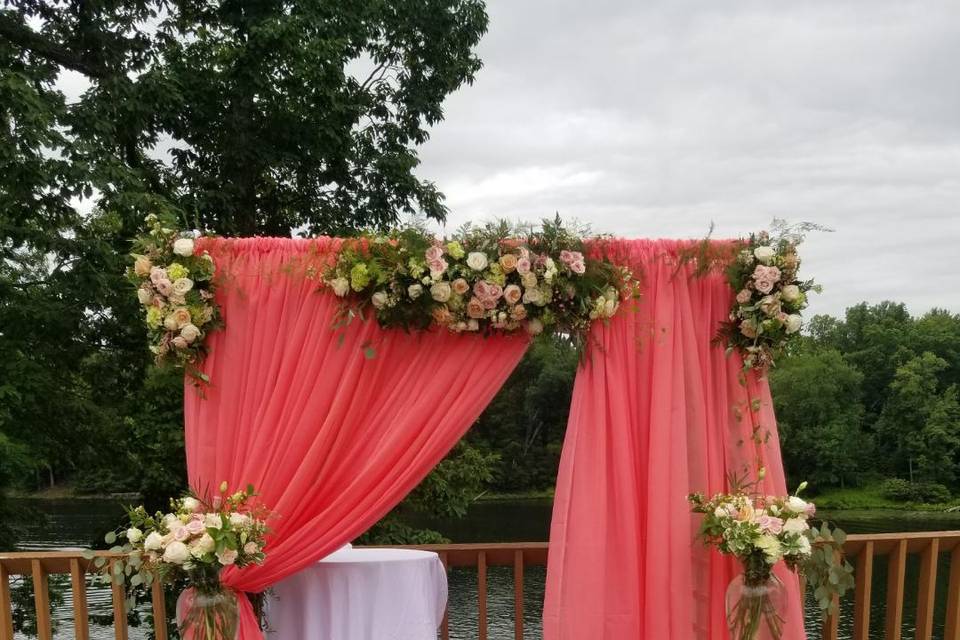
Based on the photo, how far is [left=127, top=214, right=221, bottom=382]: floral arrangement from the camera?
284cm

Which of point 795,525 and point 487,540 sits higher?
point 795,525

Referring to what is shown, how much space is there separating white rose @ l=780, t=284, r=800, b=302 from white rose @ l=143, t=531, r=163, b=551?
214 cm

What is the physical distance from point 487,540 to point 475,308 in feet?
43.6

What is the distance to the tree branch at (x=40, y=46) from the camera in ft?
24.2

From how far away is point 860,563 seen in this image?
3.41m

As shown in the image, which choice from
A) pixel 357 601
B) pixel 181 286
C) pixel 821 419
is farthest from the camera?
pixel 821 419

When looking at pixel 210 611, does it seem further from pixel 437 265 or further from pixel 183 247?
pixel 437 265

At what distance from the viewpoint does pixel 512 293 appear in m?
2.79

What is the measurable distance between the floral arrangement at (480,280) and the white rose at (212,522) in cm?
76

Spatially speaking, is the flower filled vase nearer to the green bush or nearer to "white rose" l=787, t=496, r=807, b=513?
"white rose" l=787, t=496, r=807, b=513

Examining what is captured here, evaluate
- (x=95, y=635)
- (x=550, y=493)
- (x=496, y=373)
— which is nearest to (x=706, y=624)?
(x=496, y=373)

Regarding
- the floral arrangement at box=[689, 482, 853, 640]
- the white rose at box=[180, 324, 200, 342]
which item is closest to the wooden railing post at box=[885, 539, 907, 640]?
the floral arrangement at box=[689, 482, 853, 640]

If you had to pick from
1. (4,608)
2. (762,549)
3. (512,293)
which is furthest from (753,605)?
(4,608)

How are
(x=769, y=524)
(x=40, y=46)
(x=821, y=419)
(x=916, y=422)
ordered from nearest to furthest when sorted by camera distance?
1. (x=769, y=524)
2. (x=40, y=46)
3. (x=821, y=419)
4. (x=916, y=422)
